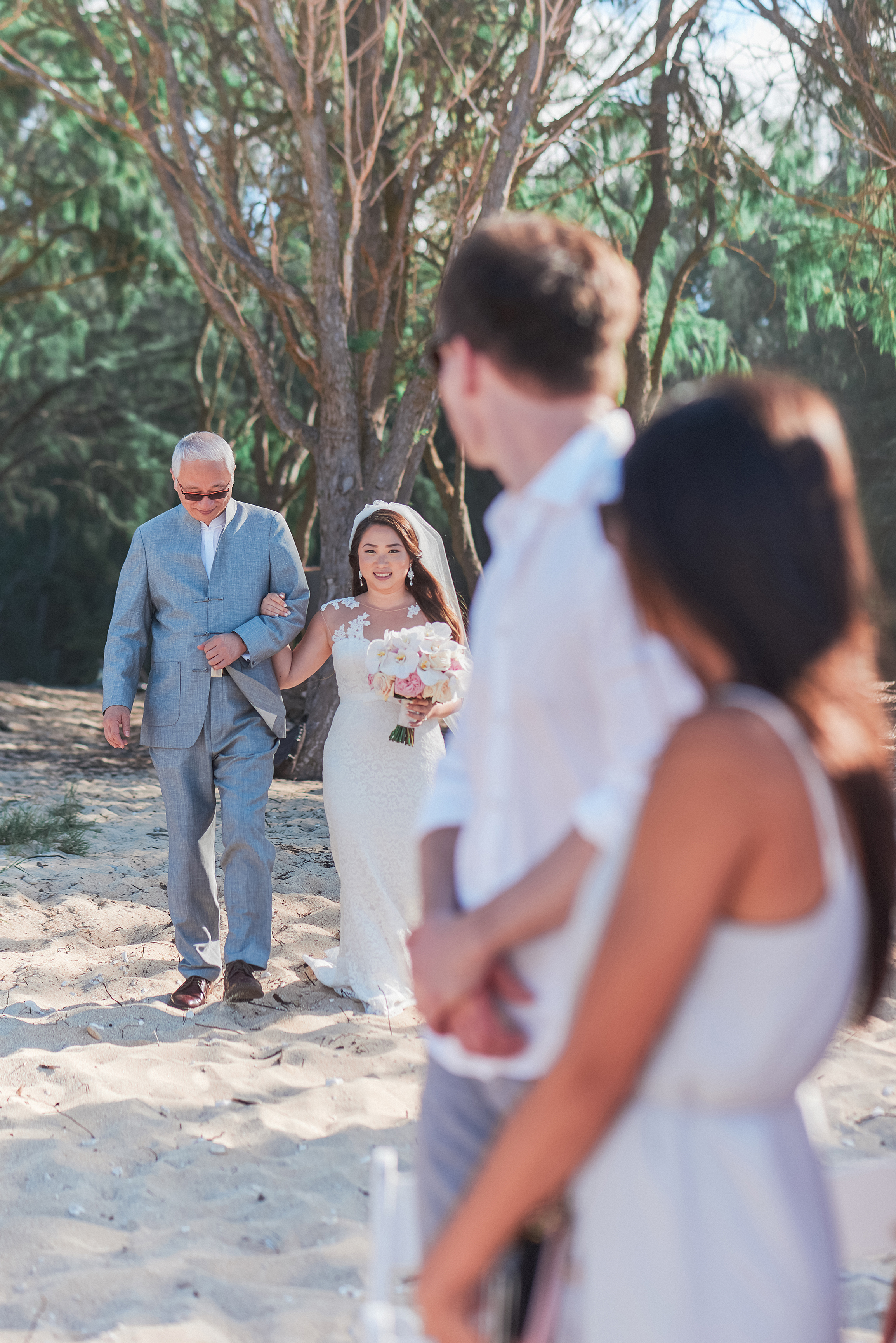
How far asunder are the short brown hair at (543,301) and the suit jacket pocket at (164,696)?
346 centimetres

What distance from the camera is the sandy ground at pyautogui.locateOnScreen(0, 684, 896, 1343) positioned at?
102 inches

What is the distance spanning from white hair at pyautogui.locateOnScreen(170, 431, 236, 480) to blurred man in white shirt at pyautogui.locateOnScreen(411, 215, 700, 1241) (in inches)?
130

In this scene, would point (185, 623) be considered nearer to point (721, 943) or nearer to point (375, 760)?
point (375, 760)

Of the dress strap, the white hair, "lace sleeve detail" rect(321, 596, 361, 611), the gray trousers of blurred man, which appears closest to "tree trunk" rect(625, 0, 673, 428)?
"lace sleeve detail" rect(321, 596, 361, 611)

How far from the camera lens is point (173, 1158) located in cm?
331

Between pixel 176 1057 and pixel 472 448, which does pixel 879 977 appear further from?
pixel 176 1057

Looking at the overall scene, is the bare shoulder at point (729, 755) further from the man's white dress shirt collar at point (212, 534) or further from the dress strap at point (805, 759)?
the man's white dress shirt collar at point (212, 534)

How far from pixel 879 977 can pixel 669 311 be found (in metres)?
10.6

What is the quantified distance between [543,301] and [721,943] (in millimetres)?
742

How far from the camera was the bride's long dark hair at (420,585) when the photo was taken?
16.2ft

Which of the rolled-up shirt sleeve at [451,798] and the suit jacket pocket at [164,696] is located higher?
the rolled-up shirt sleeve at [451,798]

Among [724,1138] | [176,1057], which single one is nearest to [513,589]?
[724,1138]

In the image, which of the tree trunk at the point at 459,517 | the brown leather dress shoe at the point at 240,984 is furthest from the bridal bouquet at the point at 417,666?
the tree trunk at the point at 459,517

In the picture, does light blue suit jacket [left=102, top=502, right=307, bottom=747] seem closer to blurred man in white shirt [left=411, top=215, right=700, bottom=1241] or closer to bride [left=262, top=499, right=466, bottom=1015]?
bride [left=262, top=499, right=466, bottom=1015]
